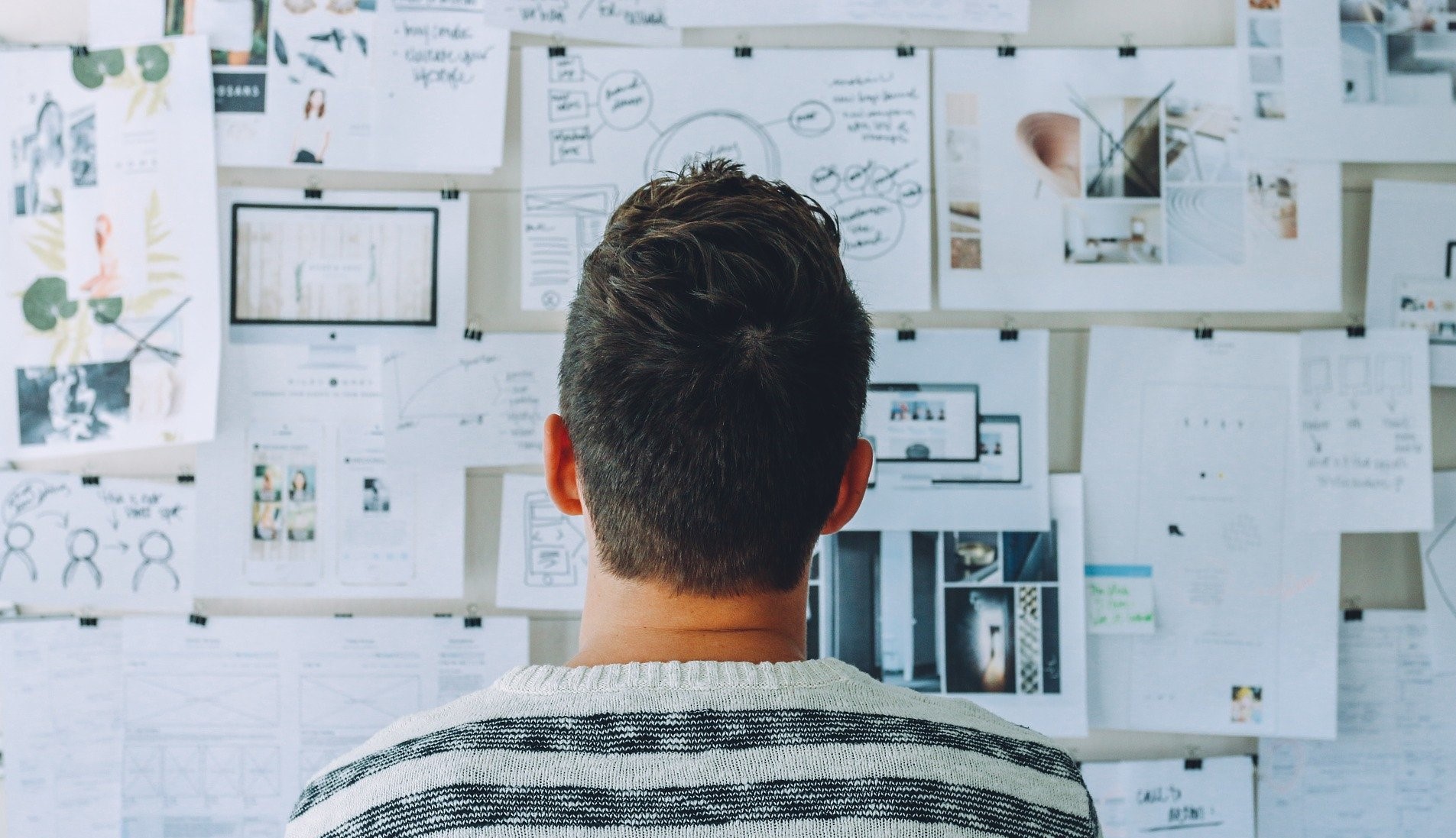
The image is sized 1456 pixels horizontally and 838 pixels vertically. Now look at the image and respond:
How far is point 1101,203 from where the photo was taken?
1253mm

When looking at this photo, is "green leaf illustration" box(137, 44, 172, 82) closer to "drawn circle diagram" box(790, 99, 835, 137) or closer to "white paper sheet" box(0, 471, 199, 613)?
"white paper sheet" box(0, 471, 199, 613)

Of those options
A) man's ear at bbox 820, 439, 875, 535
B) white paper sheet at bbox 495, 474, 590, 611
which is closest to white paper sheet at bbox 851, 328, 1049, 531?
white paper sheet at bbox 495, 474, 590, 611

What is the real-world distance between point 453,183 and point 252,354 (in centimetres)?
33

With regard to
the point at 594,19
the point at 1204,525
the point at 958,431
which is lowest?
the point at 1204,525

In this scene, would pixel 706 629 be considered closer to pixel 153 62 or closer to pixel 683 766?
pixel 683 766

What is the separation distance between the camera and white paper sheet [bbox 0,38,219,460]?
4.04ft

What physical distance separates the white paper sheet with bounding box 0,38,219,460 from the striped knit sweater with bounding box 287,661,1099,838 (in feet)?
2.80

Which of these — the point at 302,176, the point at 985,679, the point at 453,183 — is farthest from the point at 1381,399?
the point at 302,176

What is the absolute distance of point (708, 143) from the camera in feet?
4.05

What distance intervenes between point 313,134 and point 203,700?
719mm

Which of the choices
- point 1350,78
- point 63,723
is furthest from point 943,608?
point 63,723

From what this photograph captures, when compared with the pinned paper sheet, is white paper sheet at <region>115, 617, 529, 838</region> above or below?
below

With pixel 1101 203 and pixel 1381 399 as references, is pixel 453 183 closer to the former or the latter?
pixel 1101 203

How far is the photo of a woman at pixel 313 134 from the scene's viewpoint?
123 centimetres
